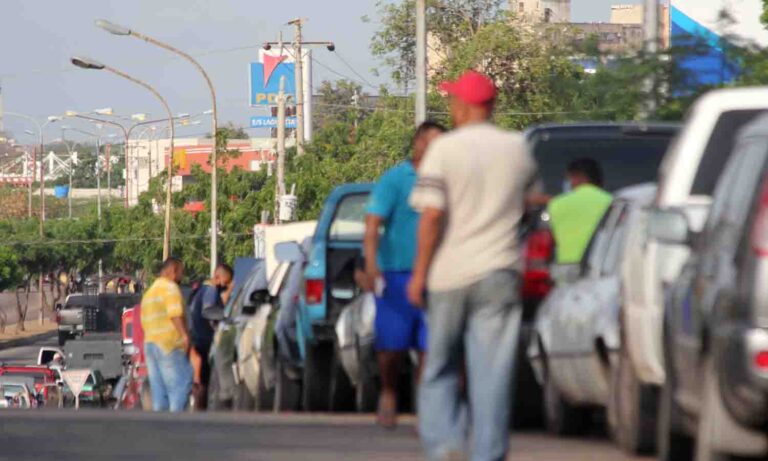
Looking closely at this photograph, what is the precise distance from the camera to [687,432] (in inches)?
358

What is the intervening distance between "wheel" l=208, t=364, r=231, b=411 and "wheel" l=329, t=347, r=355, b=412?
4.04 metres

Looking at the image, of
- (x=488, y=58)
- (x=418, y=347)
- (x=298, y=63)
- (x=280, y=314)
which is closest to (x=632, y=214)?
(x=418, y=347)

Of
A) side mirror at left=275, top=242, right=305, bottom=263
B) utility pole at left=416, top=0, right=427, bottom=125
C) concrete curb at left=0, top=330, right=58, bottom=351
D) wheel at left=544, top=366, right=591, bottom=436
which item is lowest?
concrete curb at left=0, top=330, right=58, bottom=351

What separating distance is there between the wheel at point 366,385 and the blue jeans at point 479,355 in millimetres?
4821

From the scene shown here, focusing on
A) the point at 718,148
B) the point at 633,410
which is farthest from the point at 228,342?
the point at 718,148

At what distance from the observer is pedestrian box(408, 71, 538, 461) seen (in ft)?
28.3

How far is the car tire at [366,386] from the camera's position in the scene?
44.9ft

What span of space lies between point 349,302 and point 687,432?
6387 millimetres

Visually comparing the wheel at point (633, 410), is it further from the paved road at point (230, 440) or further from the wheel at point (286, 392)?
the wheel at point (286, 392)

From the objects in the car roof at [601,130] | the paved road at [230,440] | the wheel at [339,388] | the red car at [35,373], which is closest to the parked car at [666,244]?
the paved road at [230,440]

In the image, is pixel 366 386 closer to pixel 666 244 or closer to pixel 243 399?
pixel 243 399

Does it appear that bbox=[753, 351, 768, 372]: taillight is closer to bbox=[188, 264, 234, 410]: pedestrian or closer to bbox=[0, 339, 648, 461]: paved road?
bbox=[0, 339, 648, 461]: paved road

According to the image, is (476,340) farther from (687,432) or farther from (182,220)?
(182,220)

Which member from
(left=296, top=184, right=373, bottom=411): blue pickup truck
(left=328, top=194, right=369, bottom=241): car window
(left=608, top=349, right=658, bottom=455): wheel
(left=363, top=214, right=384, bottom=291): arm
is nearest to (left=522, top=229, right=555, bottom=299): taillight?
(left=608, top=349, right=658, bottom=455): wheel
